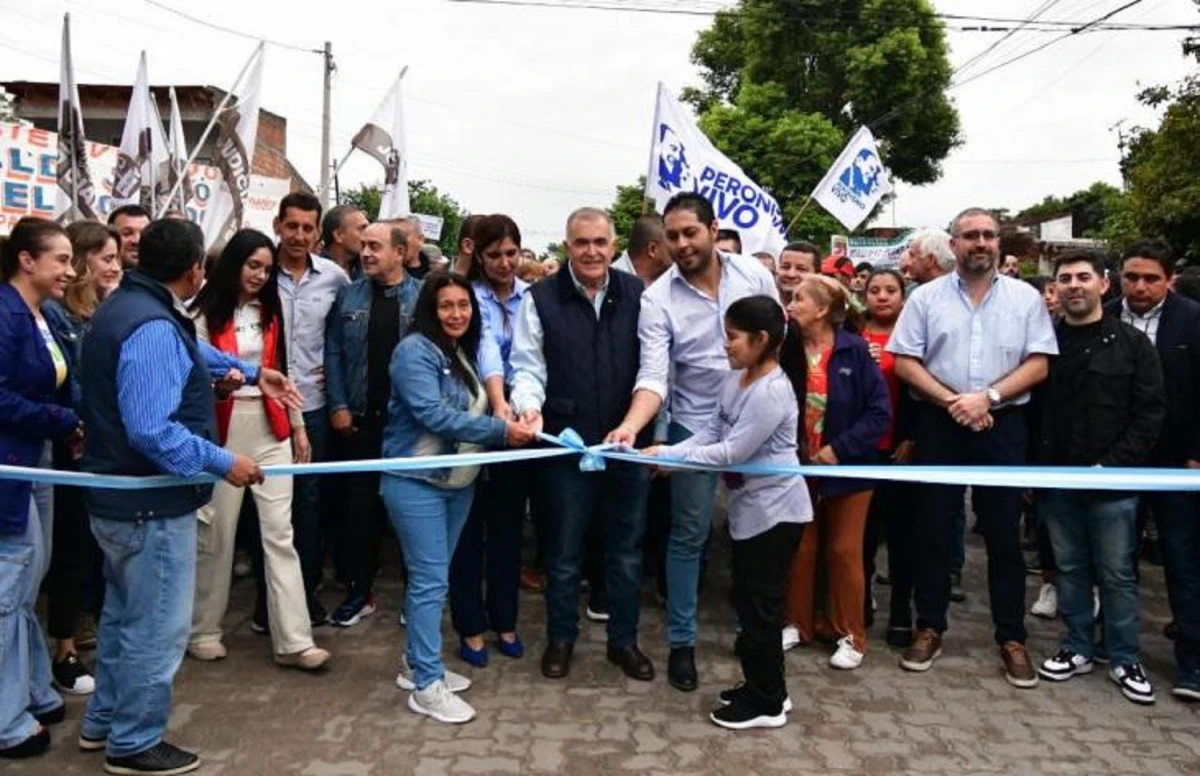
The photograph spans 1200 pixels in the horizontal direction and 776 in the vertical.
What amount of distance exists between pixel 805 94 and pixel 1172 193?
17819 mm

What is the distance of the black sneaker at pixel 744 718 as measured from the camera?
160 inches

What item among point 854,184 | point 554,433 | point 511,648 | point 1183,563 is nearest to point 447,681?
point 511,648

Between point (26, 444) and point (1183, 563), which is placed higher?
point (26, 444)

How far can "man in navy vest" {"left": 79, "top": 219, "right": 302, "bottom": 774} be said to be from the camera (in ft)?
11.0

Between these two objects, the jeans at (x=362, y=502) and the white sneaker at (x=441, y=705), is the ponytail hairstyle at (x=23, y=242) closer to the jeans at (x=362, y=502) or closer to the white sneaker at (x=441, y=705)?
the jeans at (x=362, y=502)

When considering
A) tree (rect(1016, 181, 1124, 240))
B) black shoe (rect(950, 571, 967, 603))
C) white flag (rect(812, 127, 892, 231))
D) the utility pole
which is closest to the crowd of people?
black shoe (rect(950, 571, 967, 603))

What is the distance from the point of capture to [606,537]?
4.71 m

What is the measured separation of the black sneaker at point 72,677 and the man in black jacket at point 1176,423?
16.2ft

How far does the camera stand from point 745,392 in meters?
4.04

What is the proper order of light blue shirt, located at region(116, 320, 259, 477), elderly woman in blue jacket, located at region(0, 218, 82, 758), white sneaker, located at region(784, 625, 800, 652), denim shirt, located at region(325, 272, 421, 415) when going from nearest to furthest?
1. light blue shirt, located at region(116, 320, 259, 477)
2. elderly woman in blue jacket, located at region(0, 218, 82, 758)
3. white sneaker, located at region(784, 625, 800, 652)
4. denim shirt, located at region(325, 272, 421, 415)

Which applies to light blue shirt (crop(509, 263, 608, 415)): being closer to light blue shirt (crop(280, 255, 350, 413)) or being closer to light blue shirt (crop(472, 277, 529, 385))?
light blue shirt (crop(472, 277, 529, 385))

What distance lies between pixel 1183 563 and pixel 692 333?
2565 mm

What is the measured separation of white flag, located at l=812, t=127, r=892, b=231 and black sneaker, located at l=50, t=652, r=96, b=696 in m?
7.75

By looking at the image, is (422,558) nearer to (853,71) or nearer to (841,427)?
(841,427)
